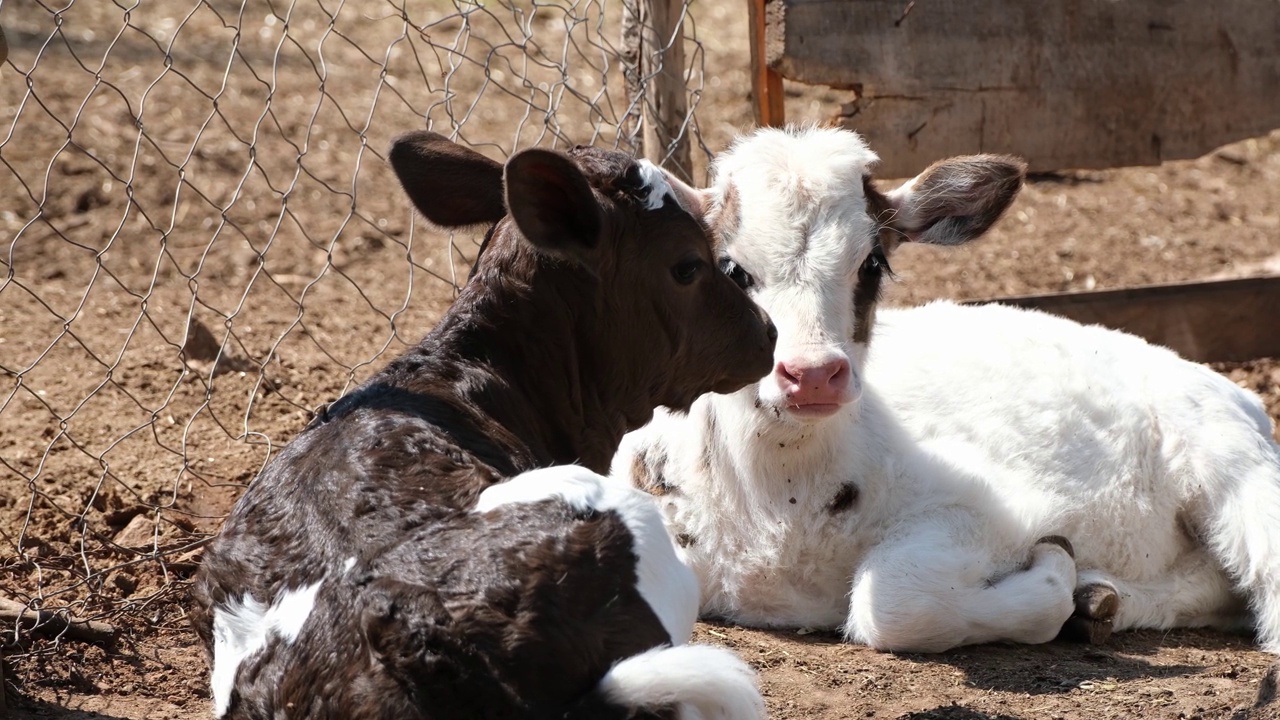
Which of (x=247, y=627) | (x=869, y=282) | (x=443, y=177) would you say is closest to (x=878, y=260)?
(x=869, y=282)

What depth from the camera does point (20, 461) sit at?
211 inches

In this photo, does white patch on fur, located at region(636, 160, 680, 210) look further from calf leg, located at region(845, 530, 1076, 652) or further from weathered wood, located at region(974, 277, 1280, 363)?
weathered wood, located at region(974, 277, 1280, 363)

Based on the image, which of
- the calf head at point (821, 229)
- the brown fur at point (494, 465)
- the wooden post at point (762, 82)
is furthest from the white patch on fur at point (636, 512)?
the wooden post at point (762, 82)

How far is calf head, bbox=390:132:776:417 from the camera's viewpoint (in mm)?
3988

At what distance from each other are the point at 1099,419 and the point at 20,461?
3.97 meters

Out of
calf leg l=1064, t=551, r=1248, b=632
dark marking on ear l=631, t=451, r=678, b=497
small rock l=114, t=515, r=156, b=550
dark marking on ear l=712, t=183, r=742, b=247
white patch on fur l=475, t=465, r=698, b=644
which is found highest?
dark marking on ear l=712, t=183, r=742, b=247

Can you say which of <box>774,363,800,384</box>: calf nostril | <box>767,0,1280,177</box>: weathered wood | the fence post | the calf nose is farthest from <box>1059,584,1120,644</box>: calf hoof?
the fence post

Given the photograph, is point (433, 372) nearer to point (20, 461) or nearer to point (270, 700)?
point (270, 700)

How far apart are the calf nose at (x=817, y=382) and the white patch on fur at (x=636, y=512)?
106 cm

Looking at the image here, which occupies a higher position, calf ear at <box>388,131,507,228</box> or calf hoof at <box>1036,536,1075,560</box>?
calf ear at <box>388,131,507,228</box>

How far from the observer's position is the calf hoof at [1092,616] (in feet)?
15.4

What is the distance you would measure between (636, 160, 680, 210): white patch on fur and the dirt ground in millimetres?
1289

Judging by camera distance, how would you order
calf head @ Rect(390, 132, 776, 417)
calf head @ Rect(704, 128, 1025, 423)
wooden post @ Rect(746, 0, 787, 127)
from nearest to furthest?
calf head @ Rect(390, 132, 776, 417), calf head @ Rect(704, 128, 1025, 423), wooden post @ Rect(746, 0, 787, 127)

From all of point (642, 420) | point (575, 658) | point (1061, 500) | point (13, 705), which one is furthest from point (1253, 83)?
point (13, 705)
